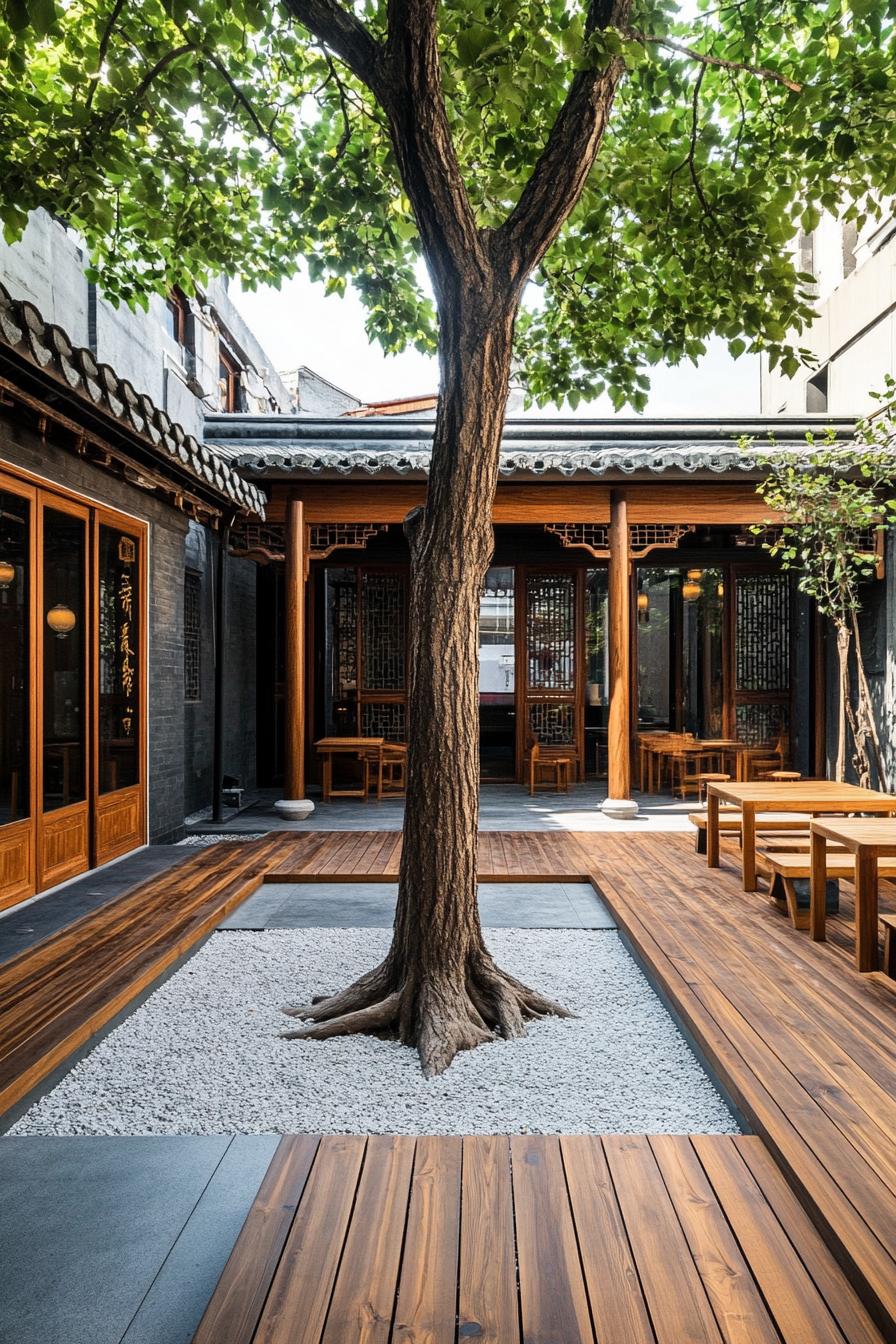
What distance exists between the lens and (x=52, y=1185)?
2307mm

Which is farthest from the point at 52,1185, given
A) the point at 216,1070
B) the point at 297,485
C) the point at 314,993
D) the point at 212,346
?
the point at 212,346

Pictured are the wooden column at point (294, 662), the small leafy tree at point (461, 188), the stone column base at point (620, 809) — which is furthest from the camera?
the stone column base at point (620, 809)

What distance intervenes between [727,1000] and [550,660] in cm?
710

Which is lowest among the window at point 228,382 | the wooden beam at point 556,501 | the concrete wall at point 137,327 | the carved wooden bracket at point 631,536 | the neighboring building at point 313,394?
the carved wooden bracket at point 631,536

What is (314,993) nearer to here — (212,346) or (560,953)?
(560,953)

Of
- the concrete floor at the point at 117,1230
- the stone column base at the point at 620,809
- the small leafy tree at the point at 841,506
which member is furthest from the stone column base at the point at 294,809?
the concrete floor at the point at 117,1230

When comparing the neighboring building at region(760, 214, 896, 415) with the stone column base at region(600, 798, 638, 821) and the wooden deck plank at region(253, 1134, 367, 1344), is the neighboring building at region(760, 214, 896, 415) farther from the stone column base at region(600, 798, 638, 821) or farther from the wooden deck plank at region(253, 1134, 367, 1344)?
the wooden deck plank at region(253, 1134, 367, 1344)

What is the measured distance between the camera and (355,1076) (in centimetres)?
308

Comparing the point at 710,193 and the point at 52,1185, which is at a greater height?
the point at 710,193

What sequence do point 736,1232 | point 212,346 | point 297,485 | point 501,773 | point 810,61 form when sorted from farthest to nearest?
1. point 501,773
2. point 212,346
3. point 297,485
4. point 810,61
5. point 736,1232

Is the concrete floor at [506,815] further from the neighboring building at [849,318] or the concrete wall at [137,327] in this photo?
the neighboring building at [849,318]

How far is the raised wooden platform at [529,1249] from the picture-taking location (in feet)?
5.65

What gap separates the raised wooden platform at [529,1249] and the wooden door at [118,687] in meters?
3.95

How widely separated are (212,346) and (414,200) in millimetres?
7574
